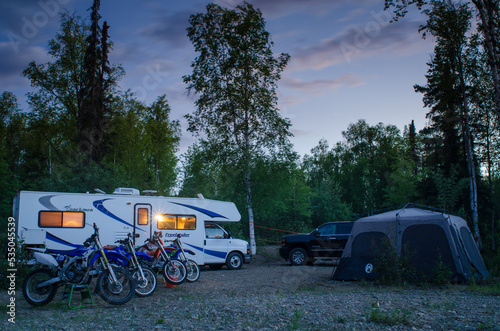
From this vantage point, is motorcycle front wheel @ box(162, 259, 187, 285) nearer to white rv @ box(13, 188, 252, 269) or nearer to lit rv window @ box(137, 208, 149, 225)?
white rv @ box(13, 188, 252, 269)

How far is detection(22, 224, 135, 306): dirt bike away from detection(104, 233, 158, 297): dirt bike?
56cm

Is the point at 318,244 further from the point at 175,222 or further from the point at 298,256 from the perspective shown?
the point at 175,222

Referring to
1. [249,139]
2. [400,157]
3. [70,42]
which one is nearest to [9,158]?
[70,42]

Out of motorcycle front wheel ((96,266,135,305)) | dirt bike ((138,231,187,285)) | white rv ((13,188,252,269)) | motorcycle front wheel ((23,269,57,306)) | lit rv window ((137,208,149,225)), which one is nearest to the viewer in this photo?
motorcycle front wheel ((23,269,57,306))

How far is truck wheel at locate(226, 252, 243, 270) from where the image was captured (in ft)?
55.0

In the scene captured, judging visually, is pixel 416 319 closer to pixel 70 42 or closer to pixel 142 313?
pixel 142 313

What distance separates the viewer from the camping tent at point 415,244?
11070 mm

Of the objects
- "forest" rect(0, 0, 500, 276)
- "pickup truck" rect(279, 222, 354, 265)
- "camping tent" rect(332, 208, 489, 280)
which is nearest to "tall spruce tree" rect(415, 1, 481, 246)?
"forest" rect(0, 0, 500, 276)

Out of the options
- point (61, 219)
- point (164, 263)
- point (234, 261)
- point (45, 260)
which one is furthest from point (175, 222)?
point (45, 260)

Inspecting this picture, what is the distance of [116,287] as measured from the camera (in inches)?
326

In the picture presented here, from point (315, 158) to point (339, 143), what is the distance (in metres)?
5.86

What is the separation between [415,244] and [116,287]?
25.8 ft

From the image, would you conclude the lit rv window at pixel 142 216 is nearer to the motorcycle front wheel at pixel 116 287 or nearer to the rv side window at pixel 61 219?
the rv side window at pixel 61 219

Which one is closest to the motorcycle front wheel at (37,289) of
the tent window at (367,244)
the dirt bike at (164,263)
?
the dirt bike at (164,263)
